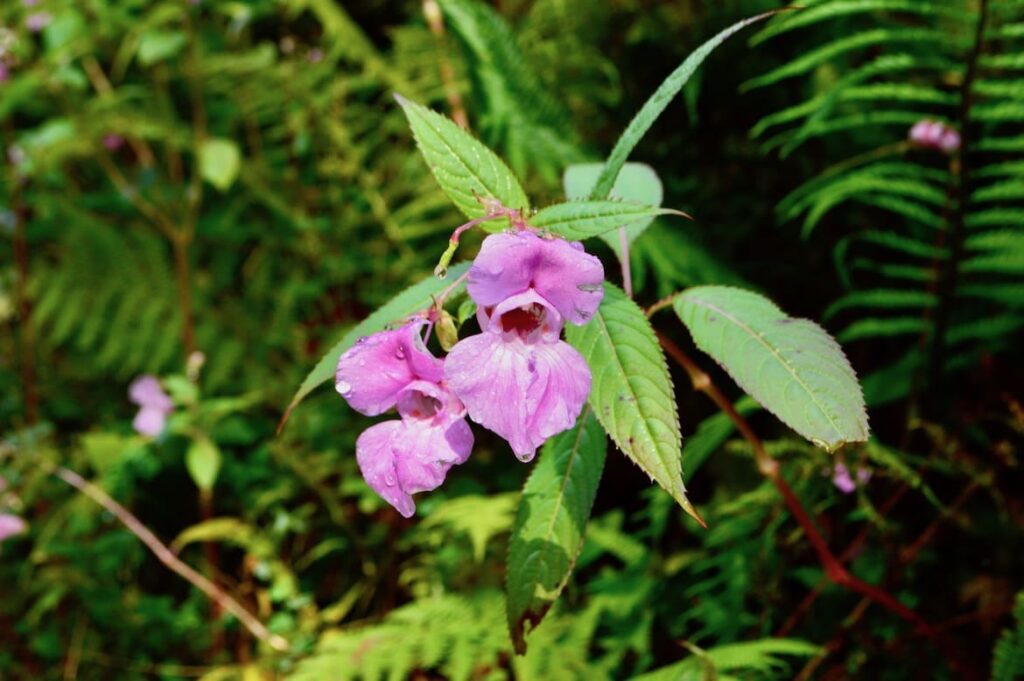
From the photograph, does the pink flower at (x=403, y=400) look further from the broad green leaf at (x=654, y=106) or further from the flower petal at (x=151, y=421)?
the flower petal at (x=151, y=421)

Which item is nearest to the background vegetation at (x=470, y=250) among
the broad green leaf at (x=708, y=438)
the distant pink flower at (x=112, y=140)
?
the broad green leaf at (x=708, y=438)

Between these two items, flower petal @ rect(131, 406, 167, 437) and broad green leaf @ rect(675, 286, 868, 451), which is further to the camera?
flower petal @ rect(131, 406, 167, 437)

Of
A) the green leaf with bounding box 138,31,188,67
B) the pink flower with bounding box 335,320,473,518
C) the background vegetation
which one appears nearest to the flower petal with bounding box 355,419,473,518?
the pink flower with bounding box 335,320,473,518

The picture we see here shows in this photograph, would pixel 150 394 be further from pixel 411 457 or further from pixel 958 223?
pixel 958 223

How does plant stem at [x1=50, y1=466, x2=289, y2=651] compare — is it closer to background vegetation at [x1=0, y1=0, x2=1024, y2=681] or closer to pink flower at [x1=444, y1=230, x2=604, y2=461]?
background vegetation at [x1=0, y1=0, x2=1024, y2=681]

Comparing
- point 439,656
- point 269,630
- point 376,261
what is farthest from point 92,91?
point 439,656

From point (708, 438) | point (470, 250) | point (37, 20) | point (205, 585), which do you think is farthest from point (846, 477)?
point (37, 20)

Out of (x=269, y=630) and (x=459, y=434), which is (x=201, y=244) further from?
(x=459, y=434)
